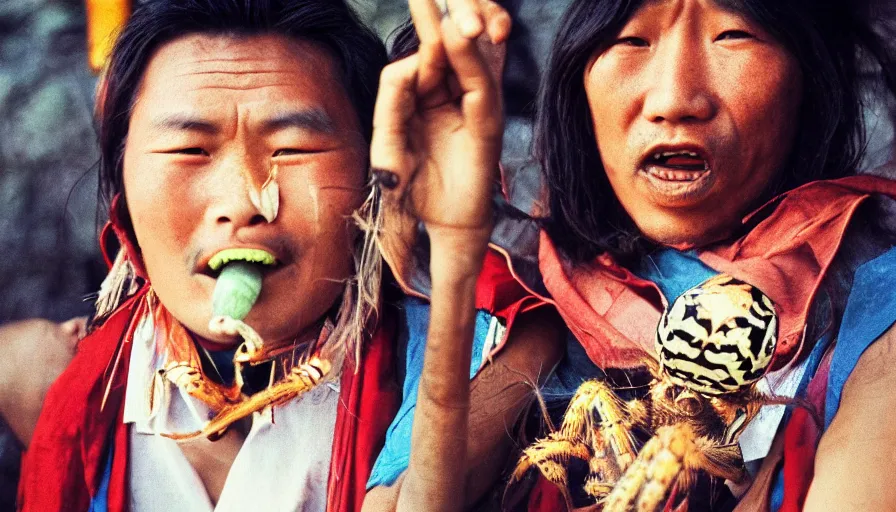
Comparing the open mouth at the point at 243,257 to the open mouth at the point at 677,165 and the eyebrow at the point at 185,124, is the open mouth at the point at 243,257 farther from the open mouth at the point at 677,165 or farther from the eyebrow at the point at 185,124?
the open mouth at the point at 677,165

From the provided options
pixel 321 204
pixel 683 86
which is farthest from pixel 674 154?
pixel 321 204

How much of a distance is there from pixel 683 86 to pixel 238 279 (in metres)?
1.20

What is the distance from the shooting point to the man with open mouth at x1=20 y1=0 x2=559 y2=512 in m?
3.09

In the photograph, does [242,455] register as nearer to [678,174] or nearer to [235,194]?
[235,194]

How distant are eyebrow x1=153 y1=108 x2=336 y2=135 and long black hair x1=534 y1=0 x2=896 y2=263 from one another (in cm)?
55

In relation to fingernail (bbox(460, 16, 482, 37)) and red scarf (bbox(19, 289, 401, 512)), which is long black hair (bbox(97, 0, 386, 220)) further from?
fingernail (bbox(460, 16, 482, 37))

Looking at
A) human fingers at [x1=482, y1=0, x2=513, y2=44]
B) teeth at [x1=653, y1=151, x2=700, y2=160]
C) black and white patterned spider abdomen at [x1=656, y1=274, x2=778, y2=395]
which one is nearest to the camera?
human fingers at [x1=482, y1=0, x2=513, y2=44]

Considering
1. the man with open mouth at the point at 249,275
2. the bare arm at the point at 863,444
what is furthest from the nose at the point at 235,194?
the bare arm at the point at 863,444

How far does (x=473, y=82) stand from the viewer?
2488mm

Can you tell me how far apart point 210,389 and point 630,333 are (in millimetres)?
1119

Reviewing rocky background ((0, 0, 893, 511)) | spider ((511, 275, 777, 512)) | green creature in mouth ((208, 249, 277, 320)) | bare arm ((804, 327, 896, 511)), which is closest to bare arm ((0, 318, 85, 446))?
rocky background ((0, 0, 893, 511))

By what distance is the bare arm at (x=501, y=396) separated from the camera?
2.86m

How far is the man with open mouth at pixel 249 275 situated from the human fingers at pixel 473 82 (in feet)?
1.77

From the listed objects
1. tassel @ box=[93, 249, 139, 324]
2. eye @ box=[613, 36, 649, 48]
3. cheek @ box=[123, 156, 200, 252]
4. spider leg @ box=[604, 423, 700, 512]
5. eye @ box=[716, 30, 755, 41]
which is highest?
eye @ box=[716, 30, 755, 41]
